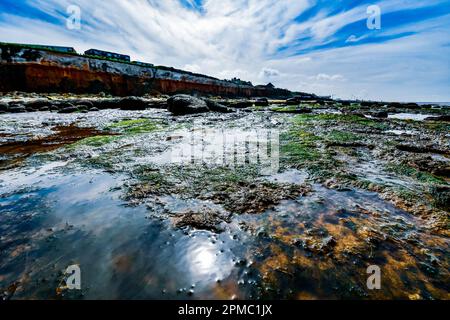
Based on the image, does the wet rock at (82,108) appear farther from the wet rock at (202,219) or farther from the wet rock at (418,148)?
the wet rock at (418,148)

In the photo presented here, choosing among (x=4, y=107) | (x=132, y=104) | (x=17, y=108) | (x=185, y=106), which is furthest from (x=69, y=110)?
(x=185, y=106)

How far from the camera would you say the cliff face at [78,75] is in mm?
24391

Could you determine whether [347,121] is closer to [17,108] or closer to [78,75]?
[17,108]

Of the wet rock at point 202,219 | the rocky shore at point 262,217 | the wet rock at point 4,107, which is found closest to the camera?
the rocky shore at point 262,217

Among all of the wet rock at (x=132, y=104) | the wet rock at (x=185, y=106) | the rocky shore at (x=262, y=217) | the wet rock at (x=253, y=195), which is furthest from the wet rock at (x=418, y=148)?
the wet rock at (x=132, y=104)

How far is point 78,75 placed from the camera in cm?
3030

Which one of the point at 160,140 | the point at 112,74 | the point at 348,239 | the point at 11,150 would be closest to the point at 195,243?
the point at 348,239

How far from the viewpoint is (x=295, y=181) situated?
10.8 feet

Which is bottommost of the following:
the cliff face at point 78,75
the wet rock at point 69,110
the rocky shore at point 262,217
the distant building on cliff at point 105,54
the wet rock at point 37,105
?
the rocky shore at point 262,217

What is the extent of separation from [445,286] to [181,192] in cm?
254

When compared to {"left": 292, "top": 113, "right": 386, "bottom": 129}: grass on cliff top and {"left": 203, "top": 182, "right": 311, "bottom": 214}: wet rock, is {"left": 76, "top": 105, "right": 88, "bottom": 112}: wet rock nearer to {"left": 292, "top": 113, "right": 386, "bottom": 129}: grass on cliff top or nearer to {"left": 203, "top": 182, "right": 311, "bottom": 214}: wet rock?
{"left": 292, "top": 113, "right": 386, "bottom": 129}: grass on cliff top

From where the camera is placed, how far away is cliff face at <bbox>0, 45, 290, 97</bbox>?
24.4 meters

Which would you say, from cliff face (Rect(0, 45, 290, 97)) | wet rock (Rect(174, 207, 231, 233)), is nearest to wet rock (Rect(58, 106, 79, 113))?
wet rock (Rect(174, 207, 231, 233))

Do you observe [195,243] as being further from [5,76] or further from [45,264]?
[5,76]
